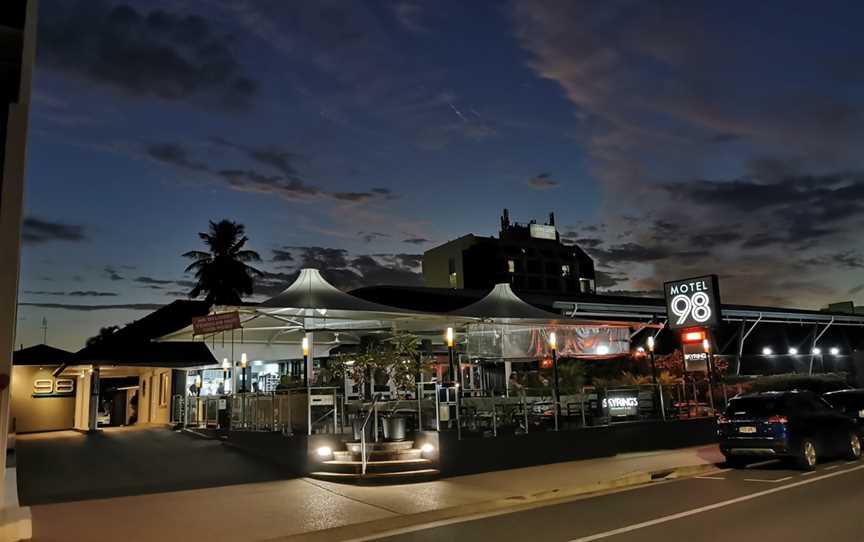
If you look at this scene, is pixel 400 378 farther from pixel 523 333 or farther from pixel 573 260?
pixel 573 260

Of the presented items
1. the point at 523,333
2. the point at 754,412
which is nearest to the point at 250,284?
the point at 523,333

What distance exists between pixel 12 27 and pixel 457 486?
32.1ft

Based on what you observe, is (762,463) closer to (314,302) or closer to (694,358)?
(694,358)

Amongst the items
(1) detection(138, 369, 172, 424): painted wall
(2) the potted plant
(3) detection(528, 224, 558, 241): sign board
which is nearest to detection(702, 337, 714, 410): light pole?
(2) the potted plant

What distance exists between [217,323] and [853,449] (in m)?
14.5

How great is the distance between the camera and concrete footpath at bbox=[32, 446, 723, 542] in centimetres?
877

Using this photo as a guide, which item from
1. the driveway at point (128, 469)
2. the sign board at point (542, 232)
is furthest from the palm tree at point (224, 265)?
the sign board at point (542, 232)

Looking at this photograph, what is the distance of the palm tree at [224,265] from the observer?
153 ft

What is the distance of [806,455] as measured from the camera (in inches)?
510

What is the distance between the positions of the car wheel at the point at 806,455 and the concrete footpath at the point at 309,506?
76.4 inches

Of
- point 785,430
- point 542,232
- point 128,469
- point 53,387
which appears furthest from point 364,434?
point 542,232

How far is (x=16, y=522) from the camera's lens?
26.4ft

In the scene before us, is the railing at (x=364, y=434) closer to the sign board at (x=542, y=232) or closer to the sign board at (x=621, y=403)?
the sign board at (x=621, y=403)

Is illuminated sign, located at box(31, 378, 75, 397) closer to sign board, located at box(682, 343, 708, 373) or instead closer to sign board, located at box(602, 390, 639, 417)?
sign board, located at box(602, 390, 639, 417)
